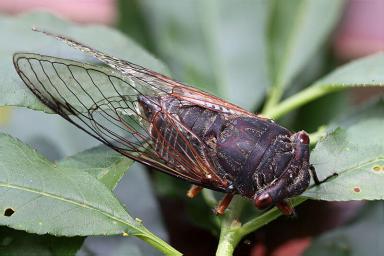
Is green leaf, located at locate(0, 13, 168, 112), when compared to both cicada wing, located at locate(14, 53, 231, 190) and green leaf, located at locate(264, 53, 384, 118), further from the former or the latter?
green leaf, located at locate(264, 53, 384, 118)

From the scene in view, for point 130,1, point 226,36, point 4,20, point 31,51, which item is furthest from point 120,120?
point 130,1

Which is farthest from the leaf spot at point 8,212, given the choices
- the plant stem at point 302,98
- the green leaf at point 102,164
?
the plant stem at point 302,98

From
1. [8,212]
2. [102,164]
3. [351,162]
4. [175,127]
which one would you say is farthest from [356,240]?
[8,212]

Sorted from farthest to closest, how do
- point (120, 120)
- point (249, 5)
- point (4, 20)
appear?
point (249, 5) → point (4, 20) → point (120, 120)

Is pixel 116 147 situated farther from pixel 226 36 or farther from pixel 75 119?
pixel 226 36

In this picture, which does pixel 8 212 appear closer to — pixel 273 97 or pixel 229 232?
pixel 229 232

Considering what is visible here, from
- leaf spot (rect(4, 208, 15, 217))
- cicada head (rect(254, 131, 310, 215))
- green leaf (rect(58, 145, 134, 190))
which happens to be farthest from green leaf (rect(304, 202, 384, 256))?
leaf spot (rect(4, 208, 15, 217))
